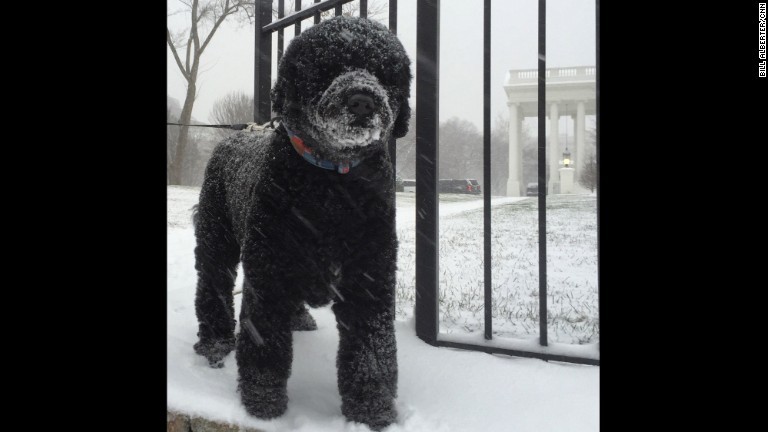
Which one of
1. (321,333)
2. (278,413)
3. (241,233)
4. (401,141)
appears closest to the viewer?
(278,413)

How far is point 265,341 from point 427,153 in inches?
47.0

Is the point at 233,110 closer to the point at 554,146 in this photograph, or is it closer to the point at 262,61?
the point at 262,61

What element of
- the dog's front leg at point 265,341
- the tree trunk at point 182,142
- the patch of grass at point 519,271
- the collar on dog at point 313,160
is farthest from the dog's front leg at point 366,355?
the tree trunk at point 182,142

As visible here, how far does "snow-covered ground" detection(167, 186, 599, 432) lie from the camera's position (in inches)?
68.9

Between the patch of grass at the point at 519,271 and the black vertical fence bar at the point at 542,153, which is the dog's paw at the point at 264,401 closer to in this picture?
the patch of grass at the point at 519,271

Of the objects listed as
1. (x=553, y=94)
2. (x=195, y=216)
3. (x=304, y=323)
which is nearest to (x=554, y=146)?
(x=553, y=94)

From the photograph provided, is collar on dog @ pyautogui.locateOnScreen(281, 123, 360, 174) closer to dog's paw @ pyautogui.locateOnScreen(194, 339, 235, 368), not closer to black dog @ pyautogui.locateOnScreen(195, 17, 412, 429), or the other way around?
black dog @ pyautogui.locateOnScreen(195, 17, 412, 429)

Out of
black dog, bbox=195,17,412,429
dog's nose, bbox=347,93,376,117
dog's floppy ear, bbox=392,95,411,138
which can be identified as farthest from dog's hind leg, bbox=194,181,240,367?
dog's nose, bbox=347,93,376,117
